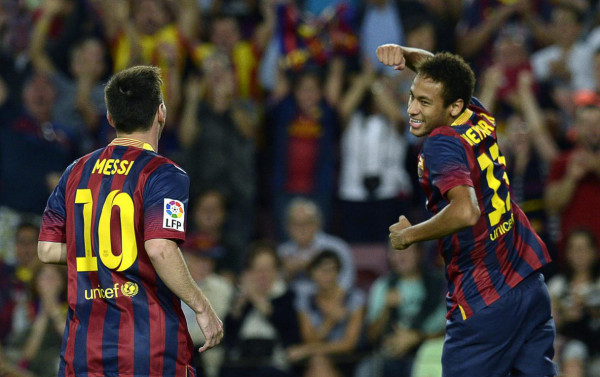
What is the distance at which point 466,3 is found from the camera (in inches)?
465

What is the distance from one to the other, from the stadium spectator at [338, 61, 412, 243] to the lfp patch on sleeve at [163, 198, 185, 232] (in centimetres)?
549

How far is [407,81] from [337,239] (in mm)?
1862

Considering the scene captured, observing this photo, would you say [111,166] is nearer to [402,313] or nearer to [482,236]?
[482,236]

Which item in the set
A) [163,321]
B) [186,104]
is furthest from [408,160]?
[163,321]

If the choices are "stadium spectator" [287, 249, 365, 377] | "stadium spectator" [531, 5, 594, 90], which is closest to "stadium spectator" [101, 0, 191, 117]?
"stadium spectator" [287, 249, 365, 377]

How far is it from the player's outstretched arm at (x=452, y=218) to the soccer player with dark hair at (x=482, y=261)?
0.77ft

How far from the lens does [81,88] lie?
11.0 meters

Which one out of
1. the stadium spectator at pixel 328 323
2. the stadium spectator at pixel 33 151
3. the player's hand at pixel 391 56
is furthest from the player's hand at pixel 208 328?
the stadium spectator at pixel 33 151

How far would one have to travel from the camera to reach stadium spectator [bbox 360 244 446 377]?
852 centimetres

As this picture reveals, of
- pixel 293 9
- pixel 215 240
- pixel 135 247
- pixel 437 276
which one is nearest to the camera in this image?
pixel 135 247

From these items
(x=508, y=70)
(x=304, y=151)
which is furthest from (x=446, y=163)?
(x=508, y=70)

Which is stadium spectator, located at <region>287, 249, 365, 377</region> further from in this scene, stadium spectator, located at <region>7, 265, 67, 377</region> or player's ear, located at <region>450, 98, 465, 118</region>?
player's ear, located at <region>450, 98, 465, 118</region>

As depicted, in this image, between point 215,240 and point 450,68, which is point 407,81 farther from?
point 450,68

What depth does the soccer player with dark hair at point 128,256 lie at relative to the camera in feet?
16.0
